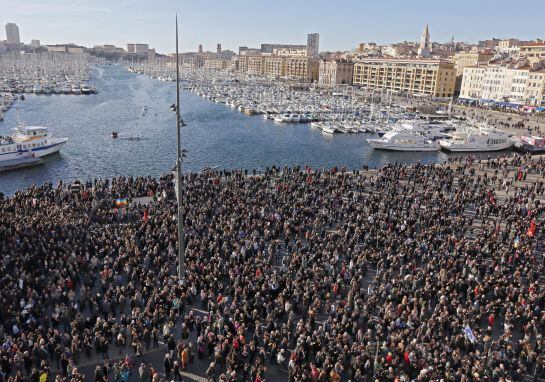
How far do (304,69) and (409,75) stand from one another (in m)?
57.8

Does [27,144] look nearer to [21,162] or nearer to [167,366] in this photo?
[21,162]

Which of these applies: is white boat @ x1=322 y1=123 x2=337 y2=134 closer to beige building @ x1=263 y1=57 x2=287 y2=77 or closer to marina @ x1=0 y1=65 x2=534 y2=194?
marina @ x1=0 y1=65 x2=534 y2=194

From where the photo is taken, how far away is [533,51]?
118 m

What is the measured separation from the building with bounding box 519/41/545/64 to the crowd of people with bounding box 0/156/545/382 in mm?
101986

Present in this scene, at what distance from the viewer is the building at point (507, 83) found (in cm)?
8981

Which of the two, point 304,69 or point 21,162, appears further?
point 304,69

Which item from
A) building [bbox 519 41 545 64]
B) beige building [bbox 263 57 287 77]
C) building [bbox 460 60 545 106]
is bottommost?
building [bbox 460 60 545 106]

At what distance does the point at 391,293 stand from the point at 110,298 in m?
10.1

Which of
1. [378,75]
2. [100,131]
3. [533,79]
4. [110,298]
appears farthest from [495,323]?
[378,75]

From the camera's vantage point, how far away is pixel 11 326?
1430cm

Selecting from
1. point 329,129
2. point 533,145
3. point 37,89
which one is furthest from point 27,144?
point 37,89

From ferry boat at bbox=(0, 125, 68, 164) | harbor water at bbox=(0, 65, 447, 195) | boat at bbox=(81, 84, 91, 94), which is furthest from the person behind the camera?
boat at bbox=(81, 84, 91, 94)

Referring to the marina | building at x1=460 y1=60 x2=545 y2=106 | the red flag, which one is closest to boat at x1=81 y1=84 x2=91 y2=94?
the marina

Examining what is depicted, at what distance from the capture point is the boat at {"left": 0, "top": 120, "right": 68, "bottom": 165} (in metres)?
43.3
